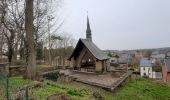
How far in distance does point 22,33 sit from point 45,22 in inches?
205

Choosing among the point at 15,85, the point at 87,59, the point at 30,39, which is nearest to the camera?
the point at 15,85

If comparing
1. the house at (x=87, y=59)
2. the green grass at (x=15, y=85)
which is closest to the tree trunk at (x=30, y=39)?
the green grass at (x=15, y=85)

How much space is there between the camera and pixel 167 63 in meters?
36.7

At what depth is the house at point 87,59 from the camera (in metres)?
25.9

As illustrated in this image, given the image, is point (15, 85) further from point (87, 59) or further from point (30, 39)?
point (87, 59)

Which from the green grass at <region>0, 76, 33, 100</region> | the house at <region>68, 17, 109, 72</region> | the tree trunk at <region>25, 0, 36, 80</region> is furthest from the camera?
the house at <region>68, 17, 109, 72</region>

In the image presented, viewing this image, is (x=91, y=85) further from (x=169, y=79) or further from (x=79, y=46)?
(x=169, y=79)

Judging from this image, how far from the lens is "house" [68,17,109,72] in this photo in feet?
85.1

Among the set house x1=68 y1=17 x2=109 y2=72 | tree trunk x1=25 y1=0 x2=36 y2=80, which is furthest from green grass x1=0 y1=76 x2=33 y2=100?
house x1=68 y1=17 x2=109 y2=72

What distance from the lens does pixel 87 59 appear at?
91.6 ft

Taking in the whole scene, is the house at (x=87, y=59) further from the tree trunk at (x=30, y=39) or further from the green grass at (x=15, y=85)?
the green grass at (x=15, y=85)

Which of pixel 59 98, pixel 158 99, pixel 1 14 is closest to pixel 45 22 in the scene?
pixel 1 14

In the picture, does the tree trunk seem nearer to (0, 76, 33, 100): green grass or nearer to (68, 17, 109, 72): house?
(0, 76, 33, 100): green grass

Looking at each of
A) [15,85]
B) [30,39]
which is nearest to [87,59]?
[30,39]
